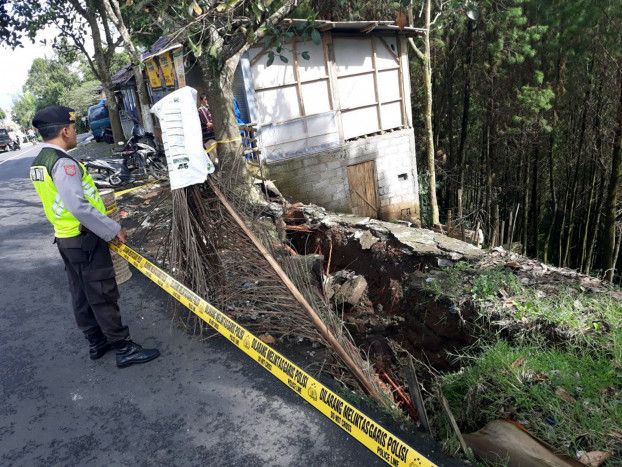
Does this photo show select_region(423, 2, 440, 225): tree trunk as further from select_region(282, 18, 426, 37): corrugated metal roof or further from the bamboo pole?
the bamboo pole

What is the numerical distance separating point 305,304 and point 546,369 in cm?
170

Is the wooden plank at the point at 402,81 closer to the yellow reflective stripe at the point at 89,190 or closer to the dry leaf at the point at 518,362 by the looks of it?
the dry leaf at the point at 518,362

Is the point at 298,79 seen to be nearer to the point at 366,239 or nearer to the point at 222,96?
the point at 222,96

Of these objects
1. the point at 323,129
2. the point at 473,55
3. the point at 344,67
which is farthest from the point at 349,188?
the point at 473,55

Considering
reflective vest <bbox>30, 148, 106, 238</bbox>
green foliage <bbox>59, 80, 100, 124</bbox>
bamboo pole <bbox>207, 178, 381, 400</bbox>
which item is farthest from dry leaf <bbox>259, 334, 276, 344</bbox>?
green foliage <bbox>59, 80, 100, 124</bbox>

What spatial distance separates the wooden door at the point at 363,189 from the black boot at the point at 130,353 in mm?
9138

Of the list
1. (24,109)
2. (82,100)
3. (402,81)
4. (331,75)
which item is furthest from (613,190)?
(24,109)

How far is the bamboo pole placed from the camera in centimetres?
275

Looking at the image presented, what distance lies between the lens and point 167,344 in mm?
3576

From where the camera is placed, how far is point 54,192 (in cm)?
305

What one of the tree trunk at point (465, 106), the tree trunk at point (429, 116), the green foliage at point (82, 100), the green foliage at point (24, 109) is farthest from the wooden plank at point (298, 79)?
the green foliage at point (24, 109)

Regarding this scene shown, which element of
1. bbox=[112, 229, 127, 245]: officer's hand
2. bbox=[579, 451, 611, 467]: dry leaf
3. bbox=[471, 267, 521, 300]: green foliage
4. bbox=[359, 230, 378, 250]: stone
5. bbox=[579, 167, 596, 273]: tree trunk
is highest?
bbox=[112, 229, 127, 245]: officer's hand

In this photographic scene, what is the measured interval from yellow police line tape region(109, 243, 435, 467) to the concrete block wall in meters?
7.30

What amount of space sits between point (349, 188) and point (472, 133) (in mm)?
8162
